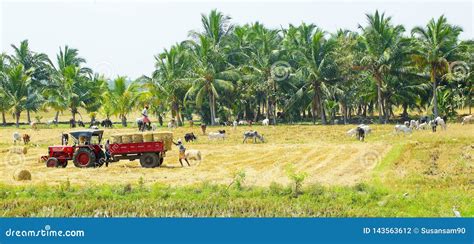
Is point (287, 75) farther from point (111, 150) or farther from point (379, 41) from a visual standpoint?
point (111, 150)

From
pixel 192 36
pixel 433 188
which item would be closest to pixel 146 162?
pixel 433 188

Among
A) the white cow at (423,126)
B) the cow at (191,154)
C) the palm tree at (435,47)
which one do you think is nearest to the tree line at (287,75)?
the palm tree at (435,47)

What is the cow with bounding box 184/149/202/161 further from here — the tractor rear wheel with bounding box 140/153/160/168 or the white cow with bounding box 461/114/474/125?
the white cow with bounding box 461/114/474/125

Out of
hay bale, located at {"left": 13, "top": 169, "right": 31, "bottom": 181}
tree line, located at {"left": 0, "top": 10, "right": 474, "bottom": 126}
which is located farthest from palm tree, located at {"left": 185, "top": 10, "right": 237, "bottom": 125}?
hay bale, located at {"left": 13, "top": 169, "right": 31, "bottom": 181}

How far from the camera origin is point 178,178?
17.5 m

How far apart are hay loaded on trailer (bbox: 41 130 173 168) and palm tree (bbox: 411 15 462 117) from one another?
24004mm

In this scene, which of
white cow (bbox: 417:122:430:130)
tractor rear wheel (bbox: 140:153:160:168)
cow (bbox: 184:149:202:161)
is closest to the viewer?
tractor rear wheel (bbox: 140:153:160:168)

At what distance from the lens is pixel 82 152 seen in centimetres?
1958

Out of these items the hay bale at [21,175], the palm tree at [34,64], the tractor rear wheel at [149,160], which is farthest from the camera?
the palm tree at [34,64]

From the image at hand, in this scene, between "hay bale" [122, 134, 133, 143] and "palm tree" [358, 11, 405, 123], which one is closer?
"hay bale" [122, 134, 133, 143]

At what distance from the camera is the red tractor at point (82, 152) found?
A: 1958 centimetres

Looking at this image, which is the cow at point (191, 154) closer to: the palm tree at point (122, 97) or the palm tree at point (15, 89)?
the palm tree at point (122, 97)

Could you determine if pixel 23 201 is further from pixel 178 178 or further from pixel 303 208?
pixel 303 208

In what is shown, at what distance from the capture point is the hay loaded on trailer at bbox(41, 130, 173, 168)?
771 inches
